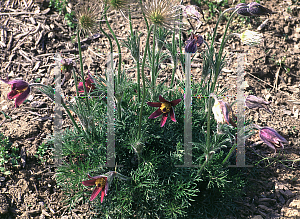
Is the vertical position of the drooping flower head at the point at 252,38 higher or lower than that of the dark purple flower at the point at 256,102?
higher

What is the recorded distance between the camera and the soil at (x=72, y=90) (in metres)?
2.72

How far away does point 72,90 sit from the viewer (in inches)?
138

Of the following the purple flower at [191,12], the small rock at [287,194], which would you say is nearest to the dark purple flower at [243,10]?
the purple flower at [191,12]

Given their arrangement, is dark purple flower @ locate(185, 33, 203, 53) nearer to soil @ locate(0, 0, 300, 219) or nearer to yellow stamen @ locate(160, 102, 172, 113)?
yellow stamen @ locate(160, 102, 172, 113)

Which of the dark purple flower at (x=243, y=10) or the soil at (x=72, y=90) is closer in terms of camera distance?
the dark purple flower at (x=243, y=10)

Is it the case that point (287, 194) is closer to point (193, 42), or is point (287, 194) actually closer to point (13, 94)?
point (193, 42)

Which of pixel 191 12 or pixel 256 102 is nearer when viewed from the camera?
pixel 256 102

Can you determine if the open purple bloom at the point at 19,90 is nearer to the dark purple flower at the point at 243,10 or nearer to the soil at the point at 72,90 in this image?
the soil at the point at 72,90

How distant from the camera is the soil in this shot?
8.92 feet

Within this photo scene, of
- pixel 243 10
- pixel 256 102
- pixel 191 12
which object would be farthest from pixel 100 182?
pixel 243 10

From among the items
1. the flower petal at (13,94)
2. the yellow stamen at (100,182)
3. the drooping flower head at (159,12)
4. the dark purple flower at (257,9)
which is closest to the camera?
the drooping flower head at (159,12)

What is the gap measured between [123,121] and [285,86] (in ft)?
7.18

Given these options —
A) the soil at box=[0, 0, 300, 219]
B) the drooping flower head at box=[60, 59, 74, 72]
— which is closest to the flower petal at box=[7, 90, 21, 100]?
the drooping flower head at box=[60, 59, 74, 72]

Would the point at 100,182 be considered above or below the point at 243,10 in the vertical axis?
below
